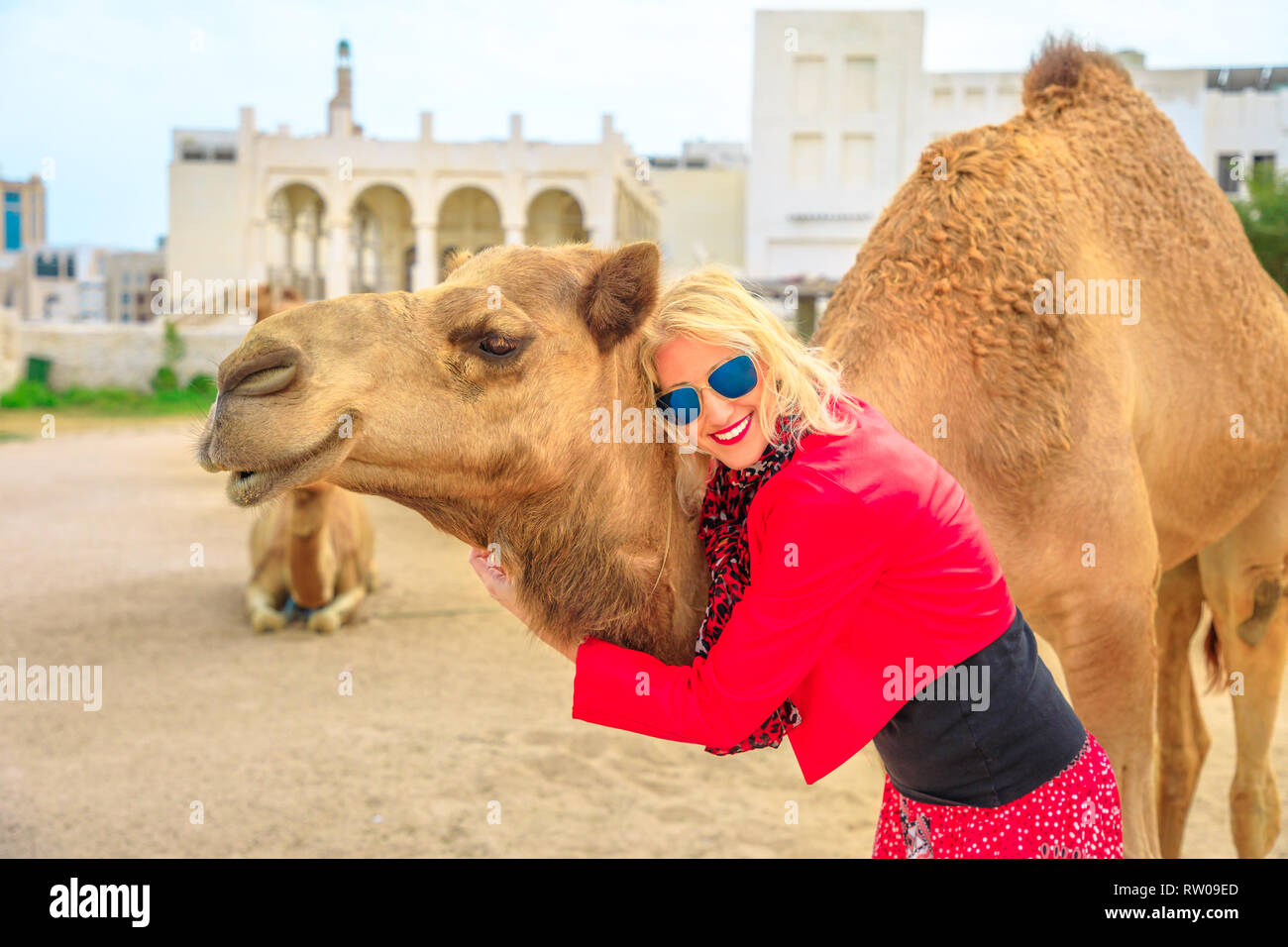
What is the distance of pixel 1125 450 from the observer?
3057 millimetres

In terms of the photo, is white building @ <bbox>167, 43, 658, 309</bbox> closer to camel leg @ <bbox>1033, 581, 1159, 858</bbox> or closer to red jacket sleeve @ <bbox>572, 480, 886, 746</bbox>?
camel leg @ <bbox>1033, 581, 1159, 858</bbox>

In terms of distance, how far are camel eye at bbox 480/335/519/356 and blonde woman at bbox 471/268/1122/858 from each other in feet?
0.92

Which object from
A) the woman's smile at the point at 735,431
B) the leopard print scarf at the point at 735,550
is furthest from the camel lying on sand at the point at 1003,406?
the woman's smile at the point at 735,431

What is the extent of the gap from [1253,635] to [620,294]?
11.0 ft

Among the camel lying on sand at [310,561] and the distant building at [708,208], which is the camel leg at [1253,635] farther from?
the distant building at [708,208]

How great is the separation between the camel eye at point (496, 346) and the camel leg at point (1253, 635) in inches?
129

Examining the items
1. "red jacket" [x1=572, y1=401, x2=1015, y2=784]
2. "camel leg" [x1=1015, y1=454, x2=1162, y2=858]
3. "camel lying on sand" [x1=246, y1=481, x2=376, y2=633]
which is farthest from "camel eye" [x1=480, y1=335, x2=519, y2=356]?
"camel lying on sand" [x1=246, y1=481, x2=376, y2=633]

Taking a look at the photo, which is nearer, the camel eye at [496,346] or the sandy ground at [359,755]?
the camel eye at [496,346]

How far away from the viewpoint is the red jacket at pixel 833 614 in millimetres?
1967

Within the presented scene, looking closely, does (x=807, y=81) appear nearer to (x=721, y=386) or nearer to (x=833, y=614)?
(x=721, y=386)

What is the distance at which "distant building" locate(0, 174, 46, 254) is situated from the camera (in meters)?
73.4

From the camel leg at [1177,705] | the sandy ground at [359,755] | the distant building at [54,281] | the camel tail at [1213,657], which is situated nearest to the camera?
the camel leg at [1177,705]
